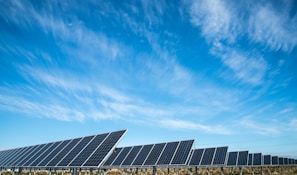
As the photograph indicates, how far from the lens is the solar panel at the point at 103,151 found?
15.9 metres

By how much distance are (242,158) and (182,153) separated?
1329 inches

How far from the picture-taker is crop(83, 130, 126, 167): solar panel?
1585 cm

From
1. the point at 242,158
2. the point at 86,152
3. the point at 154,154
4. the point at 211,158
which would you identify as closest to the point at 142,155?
the point at 154,154

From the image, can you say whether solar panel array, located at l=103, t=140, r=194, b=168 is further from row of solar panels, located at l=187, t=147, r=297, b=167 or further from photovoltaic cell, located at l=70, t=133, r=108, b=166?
photovoltaic cell, located at l=70, t=133, r=108, b=166

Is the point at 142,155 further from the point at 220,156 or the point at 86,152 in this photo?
the point at 220,156

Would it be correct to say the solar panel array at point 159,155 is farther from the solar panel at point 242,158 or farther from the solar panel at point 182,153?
the solar panel at point 242,158

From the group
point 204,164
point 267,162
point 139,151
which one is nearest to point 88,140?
point 139,151

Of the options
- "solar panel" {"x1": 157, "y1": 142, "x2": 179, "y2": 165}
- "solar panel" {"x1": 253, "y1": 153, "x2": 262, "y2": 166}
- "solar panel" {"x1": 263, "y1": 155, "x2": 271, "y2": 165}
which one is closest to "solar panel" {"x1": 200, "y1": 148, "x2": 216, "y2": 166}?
"solar panel" {"x1": 157, "y1": 142, "x2": 179, "y2": 165}

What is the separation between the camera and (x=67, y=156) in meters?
20.7

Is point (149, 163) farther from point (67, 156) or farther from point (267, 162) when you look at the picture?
point (267, 162)

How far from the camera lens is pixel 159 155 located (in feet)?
87.5

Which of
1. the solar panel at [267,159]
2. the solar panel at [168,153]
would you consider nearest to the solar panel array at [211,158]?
the solar panel at [168,153]

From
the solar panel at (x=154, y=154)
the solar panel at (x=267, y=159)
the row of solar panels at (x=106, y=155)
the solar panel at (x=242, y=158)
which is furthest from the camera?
the solar panel at (x=267, y=159)

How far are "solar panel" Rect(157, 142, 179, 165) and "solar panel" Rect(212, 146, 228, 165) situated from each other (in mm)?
9046
